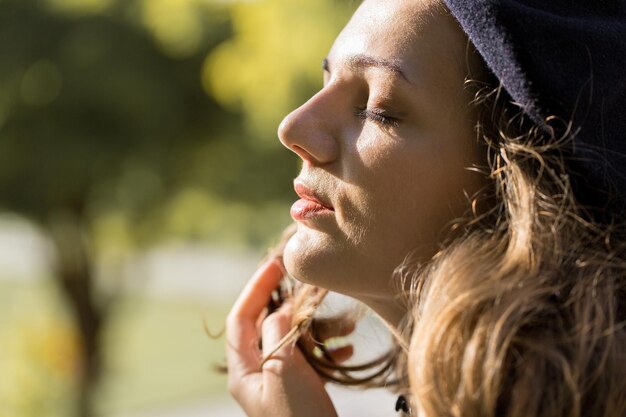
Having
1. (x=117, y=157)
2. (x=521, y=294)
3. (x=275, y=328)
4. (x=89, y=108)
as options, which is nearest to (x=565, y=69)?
(x=521, y=294)

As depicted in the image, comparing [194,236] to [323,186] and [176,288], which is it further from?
[323,186]

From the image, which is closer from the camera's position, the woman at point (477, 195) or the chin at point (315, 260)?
the woman at point (477, 195)

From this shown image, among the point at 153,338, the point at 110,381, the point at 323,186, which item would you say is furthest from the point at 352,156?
the point at 153,338

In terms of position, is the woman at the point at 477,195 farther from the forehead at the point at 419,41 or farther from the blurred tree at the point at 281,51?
the blurred tree at the point at 281,51

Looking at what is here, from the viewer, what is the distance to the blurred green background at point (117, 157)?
28.1 ft

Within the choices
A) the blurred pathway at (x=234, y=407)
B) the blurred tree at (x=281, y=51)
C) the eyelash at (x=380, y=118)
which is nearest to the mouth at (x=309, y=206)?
the eyelash at (x=380, y=118)

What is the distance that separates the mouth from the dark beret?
0.35 m

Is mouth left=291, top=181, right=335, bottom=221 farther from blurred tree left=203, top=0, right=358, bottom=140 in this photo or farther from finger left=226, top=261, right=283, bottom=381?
blurred tree left=203, top=0, right=358, bottom=140

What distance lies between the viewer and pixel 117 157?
9125mm

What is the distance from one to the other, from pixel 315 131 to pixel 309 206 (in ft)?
0.42

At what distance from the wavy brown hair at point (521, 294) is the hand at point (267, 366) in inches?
9.2

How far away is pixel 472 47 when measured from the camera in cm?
148

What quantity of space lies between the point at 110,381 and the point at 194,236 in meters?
2.22

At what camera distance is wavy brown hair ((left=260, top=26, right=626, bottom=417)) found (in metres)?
1.24
